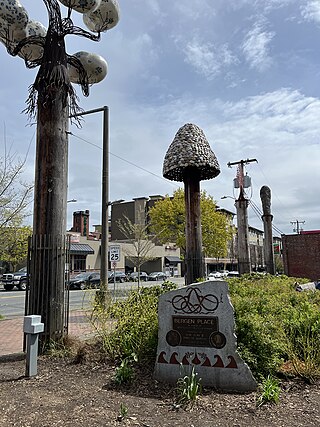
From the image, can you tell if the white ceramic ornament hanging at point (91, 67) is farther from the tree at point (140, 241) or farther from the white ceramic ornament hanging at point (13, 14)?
the tree at point (140, 241)

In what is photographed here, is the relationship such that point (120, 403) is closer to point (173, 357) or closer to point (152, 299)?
point (173, 357)

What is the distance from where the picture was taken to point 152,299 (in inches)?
270

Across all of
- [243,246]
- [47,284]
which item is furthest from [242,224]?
[47,284]

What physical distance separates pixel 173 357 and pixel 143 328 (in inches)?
36.2

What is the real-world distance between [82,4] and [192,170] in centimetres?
516

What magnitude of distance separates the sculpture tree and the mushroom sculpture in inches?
146

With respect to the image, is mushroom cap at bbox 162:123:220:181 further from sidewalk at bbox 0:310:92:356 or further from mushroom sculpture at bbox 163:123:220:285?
sidewalk at bbox 0:310:92:356

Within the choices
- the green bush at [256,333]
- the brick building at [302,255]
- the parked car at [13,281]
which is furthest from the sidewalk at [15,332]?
the parked car at [13,281]

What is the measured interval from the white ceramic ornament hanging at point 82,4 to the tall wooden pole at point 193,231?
4.87 meters

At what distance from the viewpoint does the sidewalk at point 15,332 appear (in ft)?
24.7

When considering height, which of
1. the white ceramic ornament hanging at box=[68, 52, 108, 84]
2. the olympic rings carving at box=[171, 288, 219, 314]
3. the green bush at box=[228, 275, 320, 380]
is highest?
the white ceramic ornament hanging at box=[68, 52, 108, 84]

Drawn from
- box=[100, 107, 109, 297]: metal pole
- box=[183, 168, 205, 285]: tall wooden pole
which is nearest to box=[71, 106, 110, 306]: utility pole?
box=[100, 107, 109, 297]: metal pole

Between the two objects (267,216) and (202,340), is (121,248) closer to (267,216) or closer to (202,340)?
(267,216)

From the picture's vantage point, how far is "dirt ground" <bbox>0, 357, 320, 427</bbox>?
3564mm
